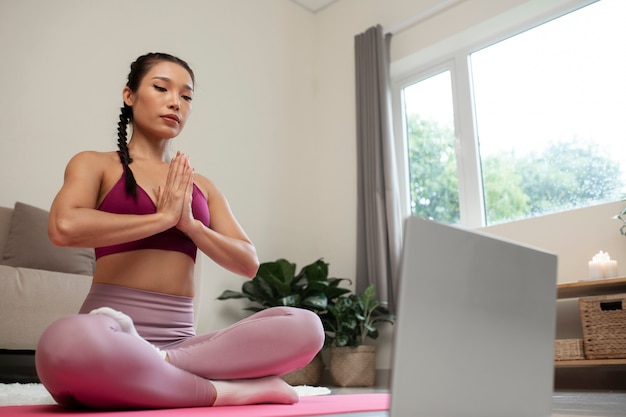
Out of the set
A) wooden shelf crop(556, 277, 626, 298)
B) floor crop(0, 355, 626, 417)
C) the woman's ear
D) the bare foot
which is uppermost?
the woman's ear

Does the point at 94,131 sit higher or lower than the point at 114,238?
higher

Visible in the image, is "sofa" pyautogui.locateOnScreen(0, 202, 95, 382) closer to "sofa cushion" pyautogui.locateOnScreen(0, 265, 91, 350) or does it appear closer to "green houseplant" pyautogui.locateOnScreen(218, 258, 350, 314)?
"sofa cushion" pyautogui.locateOnScreen(0, 265, 91, 350)

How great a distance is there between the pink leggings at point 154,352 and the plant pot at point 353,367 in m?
2.37

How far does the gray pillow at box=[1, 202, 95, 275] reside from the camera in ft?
9.56

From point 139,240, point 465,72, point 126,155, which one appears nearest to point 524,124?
point 465,72

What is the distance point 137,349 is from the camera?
1129mm

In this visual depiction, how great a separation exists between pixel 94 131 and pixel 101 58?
51cm

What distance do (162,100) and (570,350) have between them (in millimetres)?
2405

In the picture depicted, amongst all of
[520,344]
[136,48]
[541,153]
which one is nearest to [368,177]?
[541,153]

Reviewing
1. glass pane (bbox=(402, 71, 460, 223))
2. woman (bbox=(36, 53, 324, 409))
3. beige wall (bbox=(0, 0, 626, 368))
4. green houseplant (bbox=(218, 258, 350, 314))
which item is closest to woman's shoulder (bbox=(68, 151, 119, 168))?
woman (bbox=(36, 53, 324, 409))

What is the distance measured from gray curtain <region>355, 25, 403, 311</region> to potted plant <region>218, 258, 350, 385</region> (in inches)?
12.6

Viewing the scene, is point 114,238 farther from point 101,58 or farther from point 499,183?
point 499,183

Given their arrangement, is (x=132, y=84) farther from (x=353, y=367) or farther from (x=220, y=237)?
(x=353, y=367)

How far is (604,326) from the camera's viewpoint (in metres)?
2.86
